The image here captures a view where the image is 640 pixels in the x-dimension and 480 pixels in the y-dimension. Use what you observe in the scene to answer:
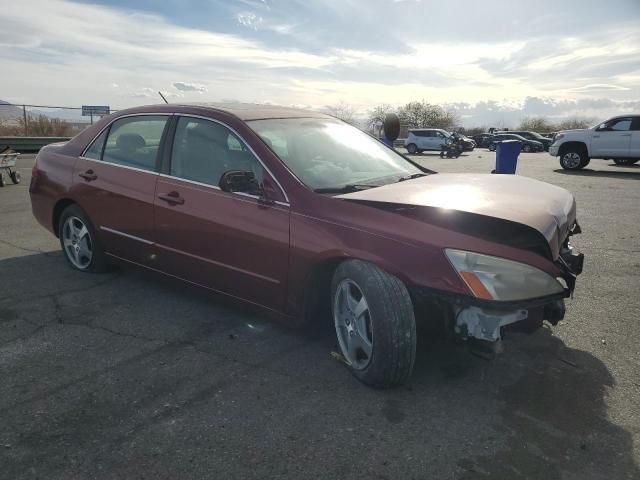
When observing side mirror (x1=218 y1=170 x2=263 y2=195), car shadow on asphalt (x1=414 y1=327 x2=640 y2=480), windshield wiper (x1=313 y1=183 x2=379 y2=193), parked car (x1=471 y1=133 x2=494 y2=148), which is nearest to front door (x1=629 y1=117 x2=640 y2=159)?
car shadow on asphalt (x1=414 y1=327 x2=640 y2=480)

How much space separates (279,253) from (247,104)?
5.55ft

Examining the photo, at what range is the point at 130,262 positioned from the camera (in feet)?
14.2

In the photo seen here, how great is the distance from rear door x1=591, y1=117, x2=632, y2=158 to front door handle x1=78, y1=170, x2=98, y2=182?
16.5 meters

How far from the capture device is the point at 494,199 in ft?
9.91

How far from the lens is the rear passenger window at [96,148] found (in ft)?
15.2

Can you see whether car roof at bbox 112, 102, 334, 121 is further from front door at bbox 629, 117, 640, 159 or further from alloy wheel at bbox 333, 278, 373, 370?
front door at bbox 629, 117, 640, 159

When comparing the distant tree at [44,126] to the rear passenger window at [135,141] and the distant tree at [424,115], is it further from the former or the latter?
the distant tree at [424,115]

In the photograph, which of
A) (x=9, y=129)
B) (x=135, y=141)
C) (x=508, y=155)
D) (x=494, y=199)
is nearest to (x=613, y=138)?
(x=508, y=155)

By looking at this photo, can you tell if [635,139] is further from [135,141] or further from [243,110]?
[135,141]

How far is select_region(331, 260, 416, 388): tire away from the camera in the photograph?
2.71 meters

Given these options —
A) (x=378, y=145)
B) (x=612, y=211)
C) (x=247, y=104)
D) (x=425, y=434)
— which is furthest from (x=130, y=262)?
(x=612, y=211)

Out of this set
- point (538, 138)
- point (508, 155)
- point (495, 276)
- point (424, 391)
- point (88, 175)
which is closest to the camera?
point (495, 276)

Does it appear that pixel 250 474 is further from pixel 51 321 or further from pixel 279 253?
pixel 51 321

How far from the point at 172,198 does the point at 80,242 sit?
1582 millimetres
